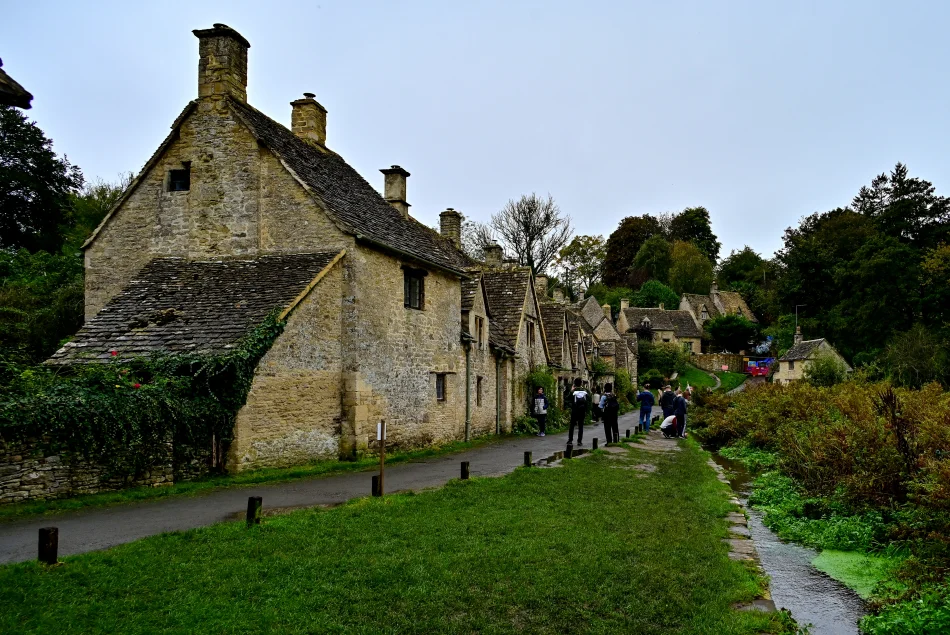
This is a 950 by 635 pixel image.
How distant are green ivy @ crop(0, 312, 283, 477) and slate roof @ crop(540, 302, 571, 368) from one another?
76.9 feet

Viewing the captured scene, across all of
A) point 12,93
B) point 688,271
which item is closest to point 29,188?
point 12,93

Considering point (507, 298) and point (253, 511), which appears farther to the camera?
point (507, 298)

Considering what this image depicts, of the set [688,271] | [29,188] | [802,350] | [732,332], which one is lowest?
[802,350]

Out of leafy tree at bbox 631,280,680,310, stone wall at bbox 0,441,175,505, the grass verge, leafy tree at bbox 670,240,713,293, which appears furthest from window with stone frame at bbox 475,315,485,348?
leafy tree at bbox 670,240,713,293

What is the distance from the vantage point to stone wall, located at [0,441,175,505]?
10641 mm

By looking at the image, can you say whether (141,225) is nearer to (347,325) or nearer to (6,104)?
(347,325)

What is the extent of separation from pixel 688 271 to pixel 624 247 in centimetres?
981

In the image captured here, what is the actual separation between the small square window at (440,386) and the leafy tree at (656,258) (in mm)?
73925

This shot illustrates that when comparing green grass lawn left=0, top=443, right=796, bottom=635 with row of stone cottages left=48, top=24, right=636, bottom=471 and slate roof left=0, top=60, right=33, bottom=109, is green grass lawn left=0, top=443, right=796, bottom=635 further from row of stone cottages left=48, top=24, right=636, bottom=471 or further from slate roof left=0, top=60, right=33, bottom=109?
row of stone cottages left=48, top=24, right=636, bottom=471

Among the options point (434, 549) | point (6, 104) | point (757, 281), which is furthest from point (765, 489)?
point (757, 281)

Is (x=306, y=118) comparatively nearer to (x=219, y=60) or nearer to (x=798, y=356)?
(x=219, y=60)

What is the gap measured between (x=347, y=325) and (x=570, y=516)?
908 cm

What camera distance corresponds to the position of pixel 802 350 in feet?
193

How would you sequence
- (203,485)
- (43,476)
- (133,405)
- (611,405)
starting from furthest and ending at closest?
1. (611,405)
2. (203,485)
3. (133,405)
4. (43,476)
